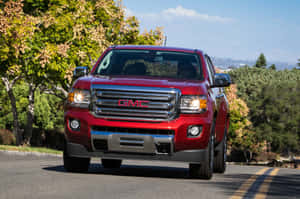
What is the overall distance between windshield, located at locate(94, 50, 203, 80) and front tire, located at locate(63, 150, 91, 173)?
62.0 inches

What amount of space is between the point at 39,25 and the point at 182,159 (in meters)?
20.4

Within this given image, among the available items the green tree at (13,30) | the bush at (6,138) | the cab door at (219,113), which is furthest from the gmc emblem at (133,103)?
the bush at (6,138)

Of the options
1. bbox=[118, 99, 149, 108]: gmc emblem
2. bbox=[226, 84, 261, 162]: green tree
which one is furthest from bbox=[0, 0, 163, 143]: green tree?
bbox=[226, 84, 261, 162]: green tree

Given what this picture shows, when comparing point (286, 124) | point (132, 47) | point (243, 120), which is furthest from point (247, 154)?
point (132, 47)

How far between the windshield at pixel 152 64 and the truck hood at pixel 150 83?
575mm

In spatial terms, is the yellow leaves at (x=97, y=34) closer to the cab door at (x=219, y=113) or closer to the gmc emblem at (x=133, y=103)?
the cab door at (x=219, y=113)

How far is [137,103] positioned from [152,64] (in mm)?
1562

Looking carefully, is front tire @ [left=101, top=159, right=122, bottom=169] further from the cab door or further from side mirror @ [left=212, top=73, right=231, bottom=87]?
side mirror @ [left=212, top=73, right=231, bottom=87]

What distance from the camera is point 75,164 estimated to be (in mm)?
10359

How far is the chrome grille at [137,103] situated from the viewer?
30.7 ft

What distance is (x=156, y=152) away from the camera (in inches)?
367

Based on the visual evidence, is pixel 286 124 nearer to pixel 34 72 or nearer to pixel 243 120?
pixel 243 120

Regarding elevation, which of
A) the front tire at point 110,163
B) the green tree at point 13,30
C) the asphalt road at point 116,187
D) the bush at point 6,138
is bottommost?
the bush at point 6,138

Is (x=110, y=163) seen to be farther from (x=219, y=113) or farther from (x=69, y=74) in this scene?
(x=69, y=74)
